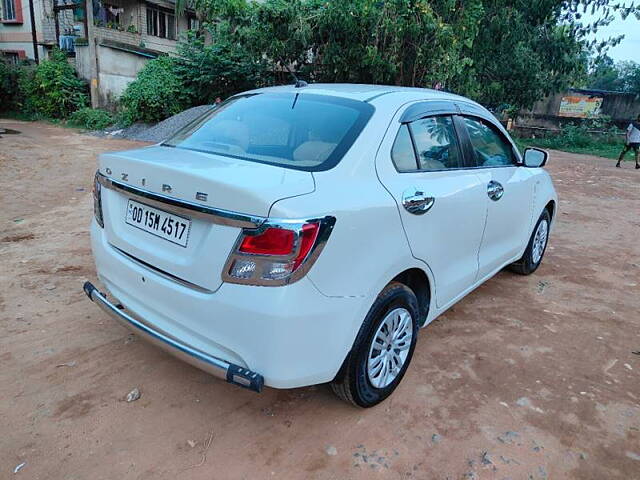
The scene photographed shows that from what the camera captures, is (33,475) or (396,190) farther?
(396,190)

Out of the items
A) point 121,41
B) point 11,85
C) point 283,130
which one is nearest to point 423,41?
point 283,130

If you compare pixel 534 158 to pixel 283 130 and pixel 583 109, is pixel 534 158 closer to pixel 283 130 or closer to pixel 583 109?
pixel 283 130

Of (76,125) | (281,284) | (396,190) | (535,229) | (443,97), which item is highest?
(443,97)

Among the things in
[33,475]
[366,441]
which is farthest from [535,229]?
[33,475]

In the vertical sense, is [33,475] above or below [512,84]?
below

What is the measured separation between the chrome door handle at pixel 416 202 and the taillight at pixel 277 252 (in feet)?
2.19

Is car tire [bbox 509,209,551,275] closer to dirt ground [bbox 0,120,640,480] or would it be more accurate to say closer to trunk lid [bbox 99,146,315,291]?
dirt ground [bbox 0,120,640,480]

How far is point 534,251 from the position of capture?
4621 millimetres

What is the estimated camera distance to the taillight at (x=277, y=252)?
1909 mm

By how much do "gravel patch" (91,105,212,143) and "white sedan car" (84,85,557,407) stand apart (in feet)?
40.6

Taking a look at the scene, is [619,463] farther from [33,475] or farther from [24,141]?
[24,141]

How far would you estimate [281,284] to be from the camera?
1933 mm

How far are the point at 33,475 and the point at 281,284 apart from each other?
1.39 meters

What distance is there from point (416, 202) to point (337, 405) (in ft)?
3.91
